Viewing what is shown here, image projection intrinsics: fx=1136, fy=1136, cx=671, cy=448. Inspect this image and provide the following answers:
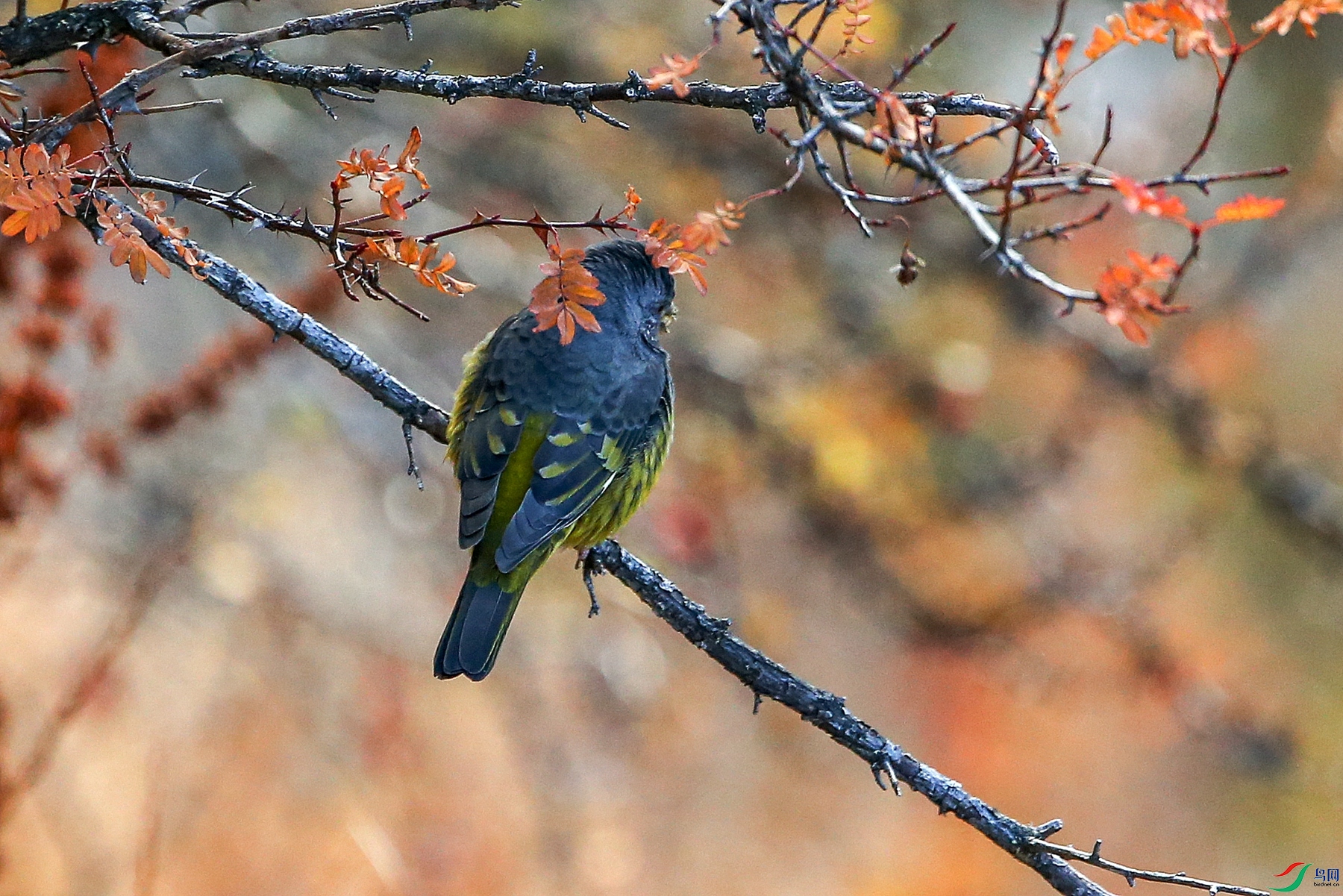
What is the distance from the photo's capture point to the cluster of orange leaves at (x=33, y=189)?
2279 millimetres

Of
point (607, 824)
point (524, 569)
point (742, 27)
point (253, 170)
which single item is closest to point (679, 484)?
point (607, 824)

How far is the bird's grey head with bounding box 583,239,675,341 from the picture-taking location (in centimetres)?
452

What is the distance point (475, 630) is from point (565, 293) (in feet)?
5.92

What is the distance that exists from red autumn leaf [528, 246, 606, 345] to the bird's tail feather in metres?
1.66

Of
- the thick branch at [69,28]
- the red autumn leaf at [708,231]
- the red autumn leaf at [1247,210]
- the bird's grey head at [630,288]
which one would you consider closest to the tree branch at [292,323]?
the thick branch at [69,28]

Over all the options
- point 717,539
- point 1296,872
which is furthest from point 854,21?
point 1296,872

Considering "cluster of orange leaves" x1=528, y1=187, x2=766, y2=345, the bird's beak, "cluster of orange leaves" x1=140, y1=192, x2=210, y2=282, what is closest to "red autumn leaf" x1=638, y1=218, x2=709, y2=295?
"cluster of orange leaves" x1=528, y1=187, x2=766, y2=345

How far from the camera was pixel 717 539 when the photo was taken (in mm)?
8266

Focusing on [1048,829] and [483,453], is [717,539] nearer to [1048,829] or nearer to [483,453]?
[483,453]

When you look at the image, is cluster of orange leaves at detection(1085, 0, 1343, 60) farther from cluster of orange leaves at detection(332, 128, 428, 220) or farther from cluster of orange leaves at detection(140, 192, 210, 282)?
cluster of orange leaves at detection(140, 192, 210, 282)

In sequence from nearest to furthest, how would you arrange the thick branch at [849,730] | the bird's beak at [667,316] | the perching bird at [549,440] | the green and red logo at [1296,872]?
1. the thick branch at [849,730]
2. the green and red logo at [1296,872]
3. the perching bird at [549,440]
4. the bird's beak at [667,316]

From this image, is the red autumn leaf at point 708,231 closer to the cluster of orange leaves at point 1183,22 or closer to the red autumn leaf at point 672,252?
the red autumn leaf at point 672,252

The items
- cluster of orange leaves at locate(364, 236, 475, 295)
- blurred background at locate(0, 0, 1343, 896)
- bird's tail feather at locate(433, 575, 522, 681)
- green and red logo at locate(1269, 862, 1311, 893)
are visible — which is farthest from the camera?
blurred background at locate(0, 0, 1343, 896)

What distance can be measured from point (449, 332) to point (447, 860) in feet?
13.3
